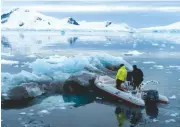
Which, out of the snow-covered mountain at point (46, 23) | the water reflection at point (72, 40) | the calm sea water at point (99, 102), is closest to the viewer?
the calm sea water at point (99, 102)

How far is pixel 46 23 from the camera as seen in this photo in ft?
44.2

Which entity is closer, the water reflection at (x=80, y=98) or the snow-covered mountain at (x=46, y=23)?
the water reflection at (x=80, y=98)

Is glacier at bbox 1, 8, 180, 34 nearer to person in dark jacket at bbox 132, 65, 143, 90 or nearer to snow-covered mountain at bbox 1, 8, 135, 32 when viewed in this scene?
snow-covered mountain at bbox 1, 8, 135, 32

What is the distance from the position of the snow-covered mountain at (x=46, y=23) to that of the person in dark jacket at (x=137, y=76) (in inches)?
182

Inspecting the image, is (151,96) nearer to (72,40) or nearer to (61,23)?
(61,23)

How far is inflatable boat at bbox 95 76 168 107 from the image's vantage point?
25.7 ft

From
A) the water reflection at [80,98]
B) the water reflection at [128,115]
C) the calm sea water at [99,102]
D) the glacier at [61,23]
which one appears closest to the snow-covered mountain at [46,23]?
the glacier at [61,23]

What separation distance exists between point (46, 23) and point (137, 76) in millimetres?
6032

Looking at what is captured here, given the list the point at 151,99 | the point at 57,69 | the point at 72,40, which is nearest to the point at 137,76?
the point at 151,99

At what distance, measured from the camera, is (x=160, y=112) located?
24.4 feet

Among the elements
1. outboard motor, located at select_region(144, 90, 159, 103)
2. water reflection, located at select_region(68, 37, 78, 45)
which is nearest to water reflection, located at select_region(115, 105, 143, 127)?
outboard motor, located at select_region(144, 90, 159, 103)

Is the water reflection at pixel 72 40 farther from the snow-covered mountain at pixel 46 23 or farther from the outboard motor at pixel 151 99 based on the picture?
the outboard motor at pixel 151 99

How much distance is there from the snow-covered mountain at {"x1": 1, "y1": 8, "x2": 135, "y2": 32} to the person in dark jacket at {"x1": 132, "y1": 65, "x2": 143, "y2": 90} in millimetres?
4617

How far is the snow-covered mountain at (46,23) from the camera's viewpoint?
502 inches
